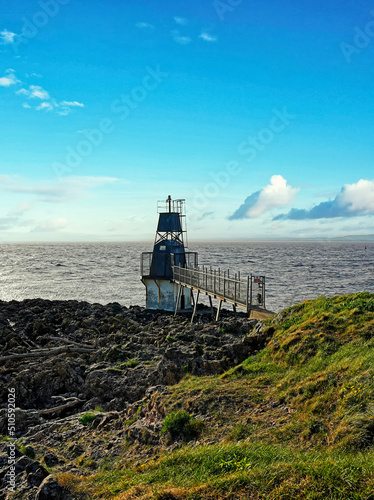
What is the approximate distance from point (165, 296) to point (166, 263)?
2.73 metres

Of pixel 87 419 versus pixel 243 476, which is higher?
pixel 243 476

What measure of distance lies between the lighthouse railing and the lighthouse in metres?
2.10

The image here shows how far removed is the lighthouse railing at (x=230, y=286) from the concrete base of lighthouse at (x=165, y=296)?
6.52 feet

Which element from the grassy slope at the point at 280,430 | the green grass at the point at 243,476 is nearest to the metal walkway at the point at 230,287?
the grassy slope at the point at 280,430

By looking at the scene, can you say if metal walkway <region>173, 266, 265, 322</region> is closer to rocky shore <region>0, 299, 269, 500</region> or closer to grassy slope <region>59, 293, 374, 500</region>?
rocky shore <region>0, 299, 269, 500</region>

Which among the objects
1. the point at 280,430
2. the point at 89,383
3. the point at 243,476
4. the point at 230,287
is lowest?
the point at 89,383

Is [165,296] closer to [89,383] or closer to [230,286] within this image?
[230,286]

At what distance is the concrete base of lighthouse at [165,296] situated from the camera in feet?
107

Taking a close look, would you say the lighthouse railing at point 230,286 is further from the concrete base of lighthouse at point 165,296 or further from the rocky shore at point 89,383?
the concrete base of lighthouse at point 165,296

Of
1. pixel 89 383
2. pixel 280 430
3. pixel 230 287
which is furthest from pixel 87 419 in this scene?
pixel 230 287

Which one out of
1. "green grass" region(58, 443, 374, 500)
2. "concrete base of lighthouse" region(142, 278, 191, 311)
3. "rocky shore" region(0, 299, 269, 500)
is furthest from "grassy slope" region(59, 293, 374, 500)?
"concrete base of lighthouse" region(142, 278, 191, 311)

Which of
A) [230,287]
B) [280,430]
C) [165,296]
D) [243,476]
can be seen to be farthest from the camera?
[165,296]

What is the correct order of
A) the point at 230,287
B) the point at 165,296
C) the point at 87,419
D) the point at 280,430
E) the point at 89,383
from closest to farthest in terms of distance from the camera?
the point at 280,430, the point at 87,419, the point at 89,383, the point at 230,287, the point at 165,296

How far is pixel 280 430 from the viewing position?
789 cm
